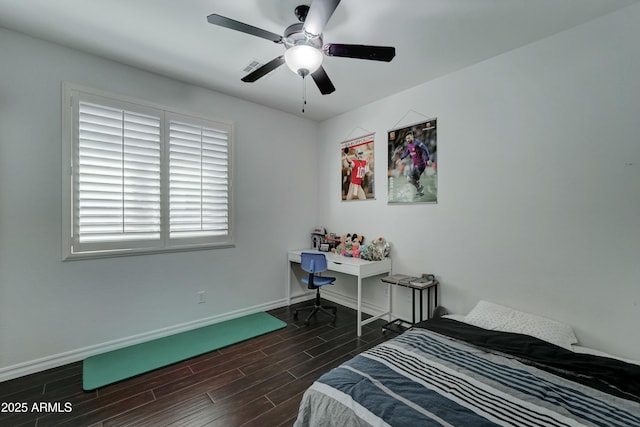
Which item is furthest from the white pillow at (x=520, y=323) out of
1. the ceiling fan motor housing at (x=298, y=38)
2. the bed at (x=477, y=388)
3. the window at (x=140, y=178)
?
the window at (x=140, y=178)

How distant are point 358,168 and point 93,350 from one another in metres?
3.55

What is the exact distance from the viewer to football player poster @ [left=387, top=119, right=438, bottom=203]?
3.00 meters

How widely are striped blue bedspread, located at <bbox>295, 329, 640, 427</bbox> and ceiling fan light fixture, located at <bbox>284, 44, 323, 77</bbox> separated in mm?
1986

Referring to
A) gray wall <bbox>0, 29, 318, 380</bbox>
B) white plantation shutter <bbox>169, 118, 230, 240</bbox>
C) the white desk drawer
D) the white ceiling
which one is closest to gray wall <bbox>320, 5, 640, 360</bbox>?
the white ceiling

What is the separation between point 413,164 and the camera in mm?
3168

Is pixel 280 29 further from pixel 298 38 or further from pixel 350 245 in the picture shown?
pixel 350 245

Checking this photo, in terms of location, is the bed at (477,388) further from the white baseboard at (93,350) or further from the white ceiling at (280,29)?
the white ceiling at (280,29)

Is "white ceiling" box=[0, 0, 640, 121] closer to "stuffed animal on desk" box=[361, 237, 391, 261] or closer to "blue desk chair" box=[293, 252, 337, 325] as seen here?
"stuffed animal on desk" box=[361, 237, 391, 261]

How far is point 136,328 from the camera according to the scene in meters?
2.76

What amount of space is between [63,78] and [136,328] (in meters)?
2.47

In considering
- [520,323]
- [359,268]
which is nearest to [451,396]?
[520,323]

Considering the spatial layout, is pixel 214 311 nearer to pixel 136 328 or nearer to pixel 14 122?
pixel 136 328

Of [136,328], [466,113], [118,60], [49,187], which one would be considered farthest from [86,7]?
[466,113]

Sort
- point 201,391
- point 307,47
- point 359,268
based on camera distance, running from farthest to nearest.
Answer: point 359,268 < point 201,391 < point 307,47
